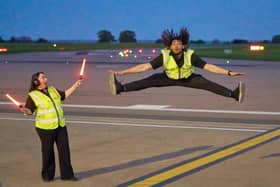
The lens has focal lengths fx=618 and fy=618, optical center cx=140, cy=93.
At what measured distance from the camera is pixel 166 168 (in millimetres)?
10469

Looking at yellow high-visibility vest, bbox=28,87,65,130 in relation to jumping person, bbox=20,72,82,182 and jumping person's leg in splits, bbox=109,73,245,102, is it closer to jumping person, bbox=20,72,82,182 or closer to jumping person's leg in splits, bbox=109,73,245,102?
jumping person, bbox=20,72,82,182

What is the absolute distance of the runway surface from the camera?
32.3 ft

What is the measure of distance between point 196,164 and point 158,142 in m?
2.41

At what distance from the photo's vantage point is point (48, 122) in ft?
31.1

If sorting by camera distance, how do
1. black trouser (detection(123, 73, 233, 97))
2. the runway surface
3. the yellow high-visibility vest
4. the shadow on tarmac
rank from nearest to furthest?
the yellow high-visibility vest
black trouser (detection(123, 73, 233, 97))
the runway surface
the shadow on tarmac

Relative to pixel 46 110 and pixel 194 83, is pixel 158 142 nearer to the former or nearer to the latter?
pixel 194 83

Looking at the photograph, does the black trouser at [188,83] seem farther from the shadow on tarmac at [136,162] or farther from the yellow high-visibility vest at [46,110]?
the shadow on tarmac at [136,162]

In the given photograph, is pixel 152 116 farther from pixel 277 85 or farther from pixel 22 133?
pixel 277 85

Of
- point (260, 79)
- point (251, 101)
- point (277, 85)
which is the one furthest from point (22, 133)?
point (260, 79)

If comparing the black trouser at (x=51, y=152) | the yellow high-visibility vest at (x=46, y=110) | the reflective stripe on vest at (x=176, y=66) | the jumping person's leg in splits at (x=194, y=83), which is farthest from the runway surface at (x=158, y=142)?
the reflective stripe on vest at (x=176, y=66)

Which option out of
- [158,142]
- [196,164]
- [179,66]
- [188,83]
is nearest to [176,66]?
[179,66]

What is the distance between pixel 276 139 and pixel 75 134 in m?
4.52

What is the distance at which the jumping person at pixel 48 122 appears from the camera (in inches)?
373

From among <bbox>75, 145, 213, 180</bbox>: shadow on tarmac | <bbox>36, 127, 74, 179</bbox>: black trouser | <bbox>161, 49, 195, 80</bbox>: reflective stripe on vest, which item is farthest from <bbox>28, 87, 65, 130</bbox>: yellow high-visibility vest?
<bbox>161, 49, 195, 80</bbox>: reflective stripe on vest
